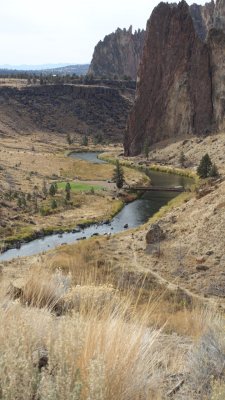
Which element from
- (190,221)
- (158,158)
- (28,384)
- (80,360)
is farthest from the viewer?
(158,158)

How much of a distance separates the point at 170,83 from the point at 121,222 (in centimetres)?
6486

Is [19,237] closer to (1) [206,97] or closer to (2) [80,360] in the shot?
(2) [80,360]

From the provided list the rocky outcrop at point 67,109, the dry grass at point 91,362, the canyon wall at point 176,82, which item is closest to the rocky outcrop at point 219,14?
the rocky outcrop at point 67,109

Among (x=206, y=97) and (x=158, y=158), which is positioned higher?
(x=206, y=97)

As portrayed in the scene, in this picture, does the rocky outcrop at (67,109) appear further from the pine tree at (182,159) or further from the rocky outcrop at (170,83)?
the pine tree at (182,159)

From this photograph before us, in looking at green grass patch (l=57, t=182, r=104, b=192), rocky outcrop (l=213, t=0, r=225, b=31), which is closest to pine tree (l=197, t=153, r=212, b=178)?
green grass patch (l=57, t=182, r=104, b=192)

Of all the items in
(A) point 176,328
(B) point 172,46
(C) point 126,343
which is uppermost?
(B) point 172,46

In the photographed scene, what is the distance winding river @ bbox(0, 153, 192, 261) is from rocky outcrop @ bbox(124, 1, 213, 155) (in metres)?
30.6

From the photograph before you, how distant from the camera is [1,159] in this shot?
76.6 meters

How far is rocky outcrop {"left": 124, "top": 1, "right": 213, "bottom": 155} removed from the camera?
98.8 m

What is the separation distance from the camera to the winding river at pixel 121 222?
36531mm

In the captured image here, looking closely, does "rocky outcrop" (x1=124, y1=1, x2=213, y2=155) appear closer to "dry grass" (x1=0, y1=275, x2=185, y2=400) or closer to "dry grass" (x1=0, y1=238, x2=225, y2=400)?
"dry grass" (x1=0, y1=238, x2=225, y2=400)

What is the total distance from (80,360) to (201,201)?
97.7 feet

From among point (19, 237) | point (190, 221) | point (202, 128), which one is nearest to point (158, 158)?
point (202, 128)
